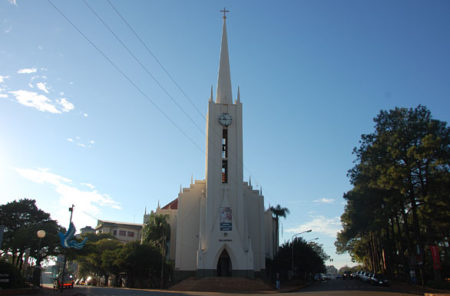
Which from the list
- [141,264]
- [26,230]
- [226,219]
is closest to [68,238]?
[141,264]

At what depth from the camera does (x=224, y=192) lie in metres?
49.4

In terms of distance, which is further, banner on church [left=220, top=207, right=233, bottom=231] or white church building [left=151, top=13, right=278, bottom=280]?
banner on church [left=220, top=207, right=233, bottom=231]

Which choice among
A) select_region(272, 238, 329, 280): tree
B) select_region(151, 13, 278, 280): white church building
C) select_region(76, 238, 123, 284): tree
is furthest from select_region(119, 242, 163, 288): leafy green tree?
select_region(272, 238, 329, 280): tree

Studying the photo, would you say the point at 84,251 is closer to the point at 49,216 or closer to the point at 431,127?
the point at 49,216

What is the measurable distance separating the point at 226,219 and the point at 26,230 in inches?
952

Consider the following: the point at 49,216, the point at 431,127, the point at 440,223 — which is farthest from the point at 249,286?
the point at 49,216

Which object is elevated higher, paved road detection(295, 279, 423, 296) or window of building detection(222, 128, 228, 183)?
window of building detection(222, 128, 228, 183)

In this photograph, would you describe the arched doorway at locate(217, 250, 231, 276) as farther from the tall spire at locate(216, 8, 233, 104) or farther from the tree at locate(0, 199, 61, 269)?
the tall spire at locate(216, 8, 233, 104)

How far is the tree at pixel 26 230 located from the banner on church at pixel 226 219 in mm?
Result: 20064

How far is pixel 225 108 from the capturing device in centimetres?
5353

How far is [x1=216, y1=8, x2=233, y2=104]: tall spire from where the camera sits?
2167 inches

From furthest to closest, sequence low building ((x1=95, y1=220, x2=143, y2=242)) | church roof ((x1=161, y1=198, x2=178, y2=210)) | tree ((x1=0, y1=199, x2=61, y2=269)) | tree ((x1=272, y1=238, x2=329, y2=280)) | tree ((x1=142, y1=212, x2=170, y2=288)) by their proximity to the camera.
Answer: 1. low building ((x1=95, y1=220, x2=143, y2=242))
2. church roof ((x1=161, y1=198, x2=178, y2=210))
3. tree ((x1=272, y1=238, x2=329, y2=280))
4. tree ((x1=142, y1=212, x2=170, y2=288))
5. tree ((x1=0, y1=199, x2=61, y2=269))

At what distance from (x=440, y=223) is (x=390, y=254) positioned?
2003 cm

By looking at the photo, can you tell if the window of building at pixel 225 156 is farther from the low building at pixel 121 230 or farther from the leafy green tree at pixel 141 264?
the low building at pixel 121 230
